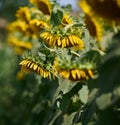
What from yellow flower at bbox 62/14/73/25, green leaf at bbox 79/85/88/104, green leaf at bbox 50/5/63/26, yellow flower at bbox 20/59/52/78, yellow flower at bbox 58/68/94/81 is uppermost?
yellow flower at bbox 58/68/94/81

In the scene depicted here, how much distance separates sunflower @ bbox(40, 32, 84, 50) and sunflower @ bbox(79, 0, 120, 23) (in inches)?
20.7

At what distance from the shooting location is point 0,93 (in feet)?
22.8

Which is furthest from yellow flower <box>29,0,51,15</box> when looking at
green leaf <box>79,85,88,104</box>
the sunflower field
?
green leaf <box>79,85,88,104</box>

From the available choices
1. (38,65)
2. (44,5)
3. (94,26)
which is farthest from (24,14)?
(94,26)

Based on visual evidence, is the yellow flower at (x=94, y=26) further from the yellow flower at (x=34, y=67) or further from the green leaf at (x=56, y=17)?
the green leaf at (x=56, y=17)

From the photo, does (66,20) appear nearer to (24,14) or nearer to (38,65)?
(38,65)

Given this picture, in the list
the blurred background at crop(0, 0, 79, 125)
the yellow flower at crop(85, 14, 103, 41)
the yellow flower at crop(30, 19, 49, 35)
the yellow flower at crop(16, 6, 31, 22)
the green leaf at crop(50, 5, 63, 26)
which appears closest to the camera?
the yellow flower at crop(85, 14, 103, 41)

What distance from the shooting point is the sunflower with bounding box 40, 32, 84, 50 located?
2205mm

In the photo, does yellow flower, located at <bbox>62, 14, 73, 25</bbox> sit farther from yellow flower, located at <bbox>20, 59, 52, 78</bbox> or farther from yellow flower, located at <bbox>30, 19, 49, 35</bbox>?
yellow flower, located at <bbox>20, 59, 52, 78</bbox>

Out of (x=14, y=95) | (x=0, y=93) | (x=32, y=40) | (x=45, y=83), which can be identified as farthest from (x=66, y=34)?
(x=0, y=93)

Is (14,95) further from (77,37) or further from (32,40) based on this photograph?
(77,37)

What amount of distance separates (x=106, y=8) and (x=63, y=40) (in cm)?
59

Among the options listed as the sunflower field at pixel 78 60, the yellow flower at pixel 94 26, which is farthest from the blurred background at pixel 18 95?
the yellow flower at pixel 94 26

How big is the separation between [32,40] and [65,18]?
166 cm
